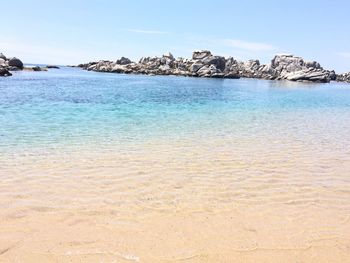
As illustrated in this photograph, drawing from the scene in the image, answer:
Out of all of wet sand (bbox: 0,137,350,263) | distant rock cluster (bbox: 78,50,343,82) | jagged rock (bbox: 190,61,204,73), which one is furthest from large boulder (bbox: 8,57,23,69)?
wet sand (bbox: 0,137,350,263)

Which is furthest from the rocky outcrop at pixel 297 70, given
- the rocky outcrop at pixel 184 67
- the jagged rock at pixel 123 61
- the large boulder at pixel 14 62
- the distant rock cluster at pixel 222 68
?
the large boulder at pixel 14 62

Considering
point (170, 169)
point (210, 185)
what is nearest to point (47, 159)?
point (170, 169)

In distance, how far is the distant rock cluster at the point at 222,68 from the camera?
404 feet

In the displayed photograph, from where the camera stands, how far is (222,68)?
135625mm

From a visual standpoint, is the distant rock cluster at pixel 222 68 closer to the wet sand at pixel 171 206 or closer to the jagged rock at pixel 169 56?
the jagged rock at pixel 169 56

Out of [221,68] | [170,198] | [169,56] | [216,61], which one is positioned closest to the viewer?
[170,198]

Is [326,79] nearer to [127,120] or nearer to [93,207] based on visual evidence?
[127,120]

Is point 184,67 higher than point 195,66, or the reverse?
point 195,66

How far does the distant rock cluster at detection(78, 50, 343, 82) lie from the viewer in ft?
404

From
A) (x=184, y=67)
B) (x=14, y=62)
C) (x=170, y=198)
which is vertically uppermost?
(x=184, y=67)

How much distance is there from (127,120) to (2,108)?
366 inches

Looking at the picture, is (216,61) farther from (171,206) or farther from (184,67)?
(171,206)

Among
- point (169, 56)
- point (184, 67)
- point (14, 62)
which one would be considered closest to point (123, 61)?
point (169, 56)

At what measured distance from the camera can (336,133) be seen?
65.1 ft
